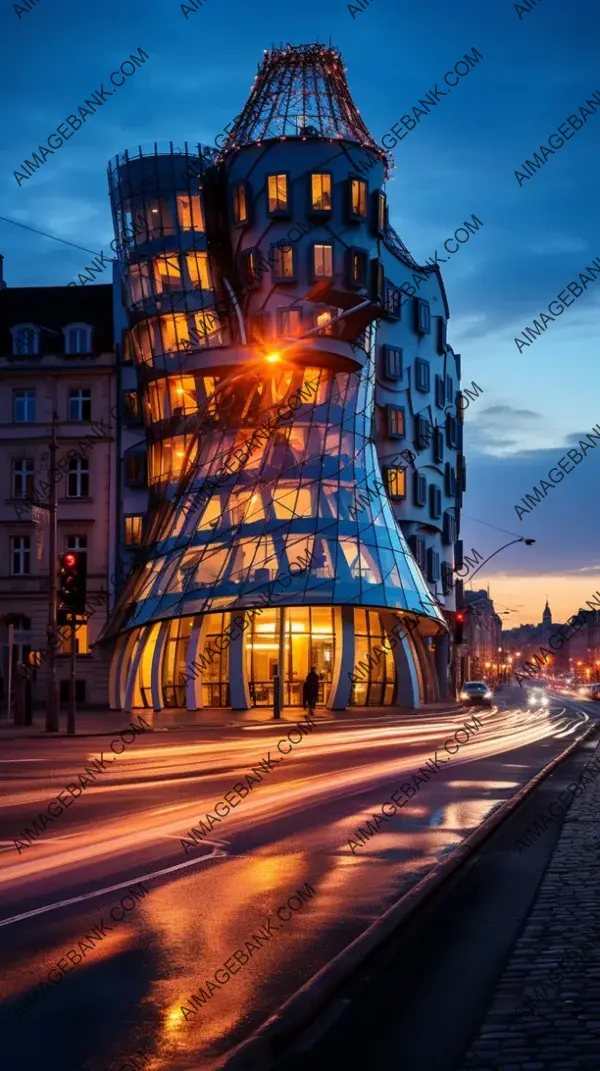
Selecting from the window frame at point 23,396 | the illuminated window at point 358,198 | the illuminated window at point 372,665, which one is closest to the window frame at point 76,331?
the window frame at point 23,396

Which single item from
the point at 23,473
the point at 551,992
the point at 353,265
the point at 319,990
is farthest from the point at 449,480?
the point at 319,990

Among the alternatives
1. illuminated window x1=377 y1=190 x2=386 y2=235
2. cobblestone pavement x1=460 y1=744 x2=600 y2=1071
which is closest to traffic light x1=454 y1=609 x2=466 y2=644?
illuminated window x1=377 y1=190 x2=386 y2=235

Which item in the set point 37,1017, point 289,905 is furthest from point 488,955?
point 37,1017

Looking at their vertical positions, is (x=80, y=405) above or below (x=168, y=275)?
below

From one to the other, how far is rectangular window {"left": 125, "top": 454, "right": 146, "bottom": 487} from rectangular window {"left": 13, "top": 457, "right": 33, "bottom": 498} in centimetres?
463

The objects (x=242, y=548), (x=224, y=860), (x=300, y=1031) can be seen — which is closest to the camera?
(x=300, y=1031)

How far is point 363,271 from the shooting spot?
62438mm

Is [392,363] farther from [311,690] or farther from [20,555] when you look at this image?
[311,690]

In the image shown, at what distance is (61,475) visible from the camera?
6412 cm

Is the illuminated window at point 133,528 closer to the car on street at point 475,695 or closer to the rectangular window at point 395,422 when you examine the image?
the rectangular window at point 395,422

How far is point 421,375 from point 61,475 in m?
21.2

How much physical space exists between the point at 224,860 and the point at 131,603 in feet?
152

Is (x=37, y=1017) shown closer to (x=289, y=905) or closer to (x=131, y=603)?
(x=289, y=905)

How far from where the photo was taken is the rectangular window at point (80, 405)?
6612 cm
